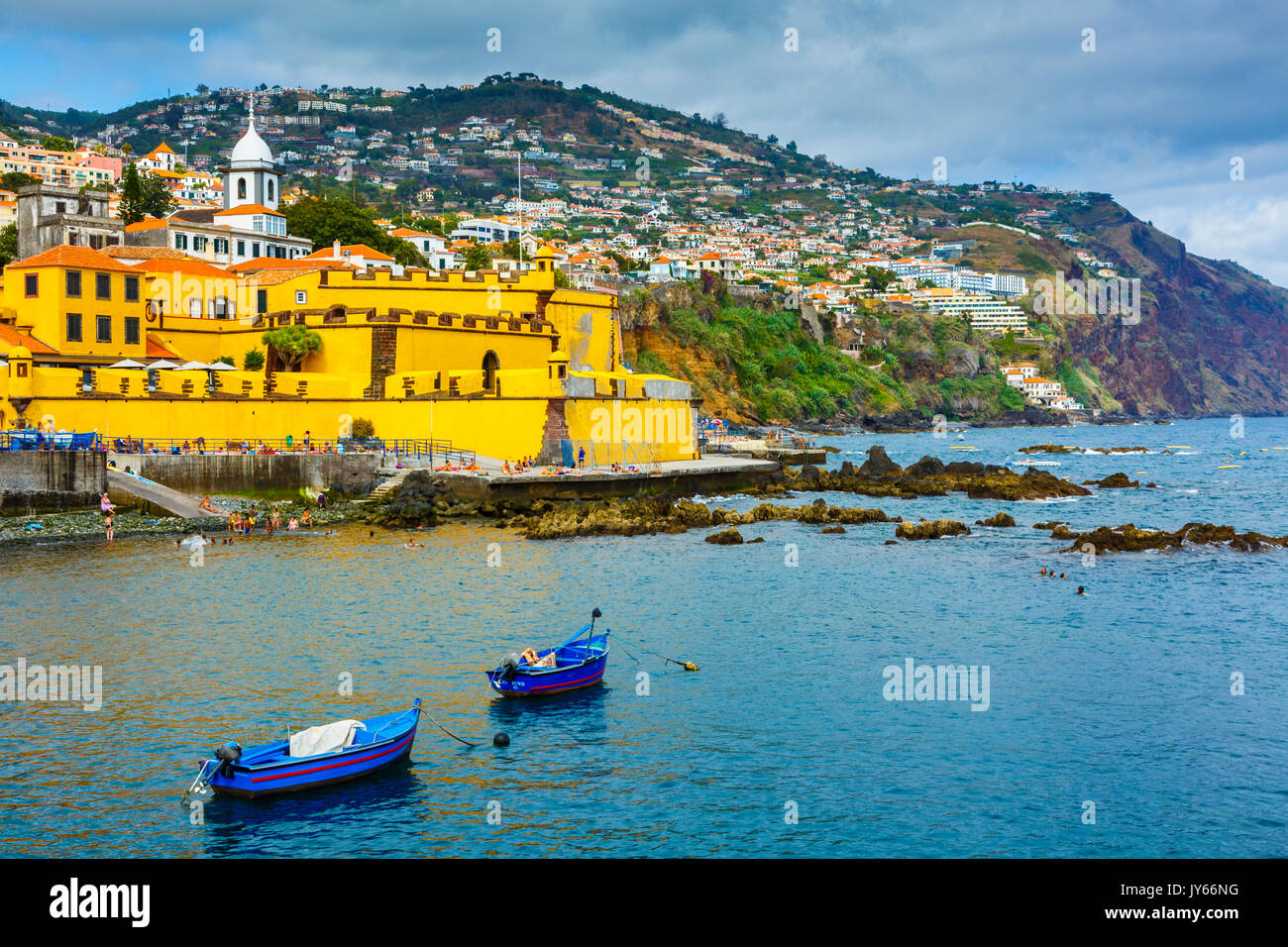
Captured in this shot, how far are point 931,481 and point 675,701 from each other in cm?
3534

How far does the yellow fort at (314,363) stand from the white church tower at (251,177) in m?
18.9

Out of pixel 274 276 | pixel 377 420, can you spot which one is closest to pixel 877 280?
pixel 274 276

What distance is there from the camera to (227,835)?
12.8 m

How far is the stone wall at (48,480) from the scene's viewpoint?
34.4 meters

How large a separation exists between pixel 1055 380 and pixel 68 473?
503ft

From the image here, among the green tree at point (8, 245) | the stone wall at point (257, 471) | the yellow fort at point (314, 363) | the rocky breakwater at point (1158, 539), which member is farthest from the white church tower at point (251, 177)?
the rocky breakwater at point (1158, 539)

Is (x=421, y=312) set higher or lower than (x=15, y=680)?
higher

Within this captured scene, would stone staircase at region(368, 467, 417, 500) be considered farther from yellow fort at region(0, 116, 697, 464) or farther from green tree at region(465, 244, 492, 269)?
green tree at region(465, 244, 492, 269)

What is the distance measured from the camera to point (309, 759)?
46.2 ft

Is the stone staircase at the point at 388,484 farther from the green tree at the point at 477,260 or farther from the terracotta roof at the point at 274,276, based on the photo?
the green tree at the point at 477,260

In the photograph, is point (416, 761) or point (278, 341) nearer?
point (416, 761)

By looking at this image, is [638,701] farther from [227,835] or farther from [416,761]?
[227,835]
